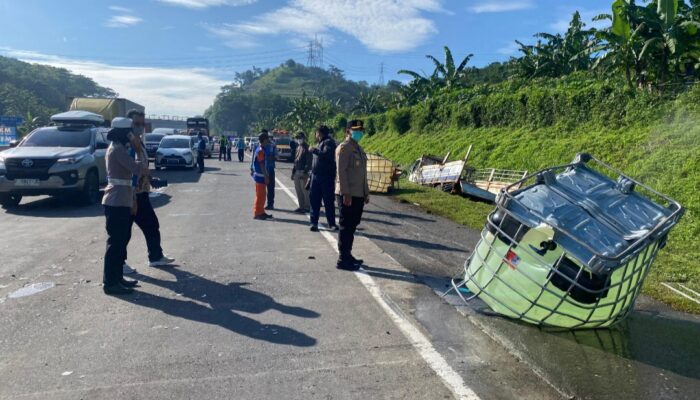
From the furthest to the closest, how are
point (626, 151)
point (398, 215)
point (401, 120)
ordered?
point (401, 120)
point (626, 151)
point (398, 215)

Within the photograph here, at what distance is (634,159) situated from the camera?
13.8 m

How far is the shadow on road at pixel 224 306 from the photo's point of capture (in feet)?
15.3

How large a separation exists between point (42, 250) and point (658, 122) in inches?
596

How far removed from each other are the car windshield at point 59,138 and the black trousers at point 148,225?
7.58 meters

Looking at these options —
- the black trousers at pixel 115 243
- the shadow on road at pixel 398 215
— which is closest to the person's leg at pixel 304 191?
the shadow on road at pixel 398 215

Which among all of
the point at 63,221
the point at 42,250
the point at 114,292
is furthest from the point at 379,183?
the point at 114,292

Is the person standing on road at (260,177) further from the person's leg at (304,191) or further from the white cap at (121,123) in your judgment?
the white cap at (121,123)

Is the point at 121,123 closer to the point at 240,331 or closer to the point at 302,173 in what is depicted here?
the point at 240,331

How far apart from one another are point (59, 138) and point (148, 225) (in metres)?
8.09

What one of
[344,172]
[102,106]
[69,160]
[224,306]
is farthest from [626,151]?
[102,106]

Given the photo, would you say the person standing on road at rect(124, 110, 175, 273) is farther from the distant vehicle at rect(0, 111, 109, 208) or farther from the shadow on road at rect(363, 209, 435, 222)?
the distant vehicle at rect(0, 111, 109, 208)

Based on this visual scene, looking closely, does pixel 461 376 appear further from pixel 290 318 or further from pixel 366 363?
pixel 290 318

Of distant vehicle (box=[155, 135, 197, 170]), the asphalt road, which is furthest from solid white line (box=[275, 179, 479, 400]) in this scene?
distant vehicle (box=[155, 135, 197, 170])

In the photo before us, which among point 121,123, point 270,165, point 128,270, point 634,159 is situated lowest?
point 128,270
